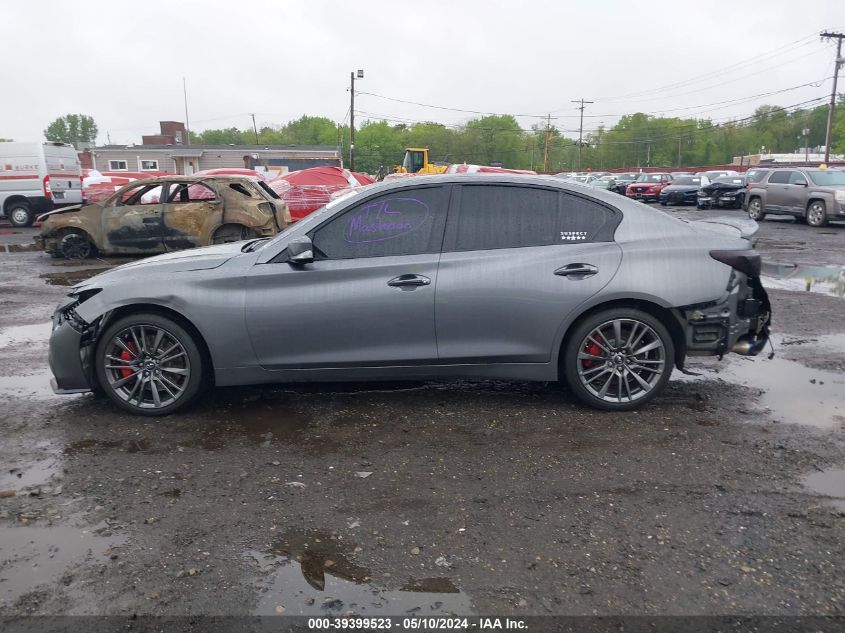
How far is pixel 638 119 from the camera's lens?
119 meters

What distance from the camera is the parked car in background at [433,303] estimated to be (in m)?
4.63

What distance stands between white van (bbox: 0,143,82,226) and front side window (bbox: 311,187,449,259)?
20887mm

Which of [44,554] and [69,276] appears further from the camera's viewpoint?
[69,276]

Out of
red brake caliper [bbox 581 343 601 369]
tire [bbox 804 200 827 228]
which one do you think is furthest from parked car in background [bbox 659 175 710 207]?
red brake caliper [bbox 581 343 601 369]

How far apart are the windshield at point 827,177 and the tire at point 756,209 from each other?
1923 mm

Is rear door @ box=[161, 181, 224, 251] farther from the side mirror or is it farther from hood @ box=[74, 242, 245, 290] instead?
the side mirror

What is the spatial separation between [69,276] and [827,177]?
66.3 ft

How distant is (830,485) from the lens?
12.2ft

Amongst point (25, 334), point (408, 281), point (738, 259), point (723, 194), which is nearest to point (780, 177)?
point (723, 194)

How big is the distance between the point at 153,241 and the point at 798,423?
11244 mm

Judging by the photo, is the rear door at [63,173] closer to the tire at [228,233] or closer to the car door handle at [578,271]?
the tire at [228,233]

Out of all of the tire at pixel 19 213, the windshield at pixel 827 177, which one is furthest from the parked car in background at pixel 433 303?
the tire at pixel 19 213

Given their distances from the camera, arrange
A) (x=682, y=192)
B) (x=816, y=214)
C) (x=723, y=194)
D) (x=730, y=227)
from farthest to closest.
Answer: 1. (x=682, y=192)
2. (x=723, y=194)
3. (x=816, y=214)
4. (x=730, y=227)

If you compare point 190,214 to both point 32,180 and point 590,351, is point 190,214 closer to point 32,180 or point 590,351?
point 590,351
